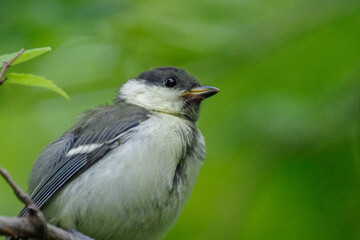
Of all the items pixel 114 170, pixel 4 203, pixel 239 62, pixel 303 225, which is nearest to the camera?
pixel 114 170

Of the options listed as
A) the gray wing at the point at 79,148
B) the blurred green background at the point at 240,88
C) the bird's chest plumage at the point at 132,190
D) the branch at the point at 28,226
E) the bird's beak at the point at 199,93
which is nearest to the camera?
the branch at the point at 28,226

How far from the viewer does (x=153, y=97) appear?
17.0 feet

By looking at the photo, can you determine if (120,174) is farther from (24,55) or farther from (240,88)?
(240,88)

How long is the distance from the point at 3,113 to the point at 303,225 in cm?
296

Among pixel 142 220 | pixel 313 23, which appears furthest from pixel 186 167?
pixel 313 23

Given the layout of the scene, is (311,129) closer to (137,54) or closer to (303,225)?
(303,225)

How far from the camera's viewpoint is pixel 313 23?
570cm

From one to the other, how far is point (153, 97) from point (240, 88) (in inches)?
41.5

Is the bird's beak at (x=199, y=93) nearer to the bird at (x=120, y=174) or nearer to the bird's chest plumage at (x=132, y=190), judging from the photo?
the bird at (x=120, y=174)

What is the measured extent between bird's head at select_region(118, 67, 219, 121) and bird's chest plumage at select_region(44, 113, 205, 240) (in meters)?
0.60

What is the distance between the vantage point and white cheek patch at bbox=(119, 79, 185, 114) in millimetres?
5062

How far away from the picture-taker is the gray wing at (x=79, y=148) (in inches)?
171

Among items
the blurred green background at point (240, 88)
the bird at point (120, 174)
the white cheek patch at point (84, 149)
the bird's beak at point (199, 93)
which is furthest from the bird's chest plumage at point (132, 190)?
the blurred green background at point (240, 88)

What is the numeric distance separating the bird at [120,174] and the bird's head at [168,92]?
0.20m
